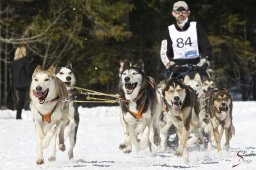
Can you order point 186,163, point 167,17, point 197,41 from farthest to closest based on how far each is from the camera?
1. point 167,17
2. point 197,41
3. point 186,163

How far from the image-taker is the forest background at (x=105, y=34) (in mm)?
21469

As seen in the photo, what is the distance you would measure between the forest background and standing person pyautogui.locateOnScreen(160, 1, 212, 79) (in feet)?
42.4

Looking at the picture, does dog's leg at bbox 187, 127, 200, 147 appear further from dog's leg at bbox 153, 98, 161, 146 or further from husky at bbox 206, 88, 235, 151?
dog's leg at bbox 153, 98, 161, 146

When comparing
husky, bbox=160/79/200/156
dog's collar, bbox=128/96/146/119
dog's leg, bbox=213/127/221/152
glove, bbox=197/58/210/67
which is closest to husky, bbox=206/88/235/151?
dog's leg, bbox=213/127/221/152

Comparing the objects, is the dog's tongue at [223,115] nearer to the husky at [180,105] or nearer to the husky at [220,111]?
the husky at [220,111]

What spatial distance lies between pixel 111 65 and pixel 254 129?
1196 cm

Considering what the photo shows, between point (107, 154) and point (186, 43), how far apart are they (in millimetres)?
1630

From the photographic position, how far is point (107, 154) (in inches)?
307

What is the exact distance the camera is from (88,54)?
74.0 feet

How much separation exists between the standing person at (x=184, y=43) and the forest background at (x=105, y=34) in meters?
12.9

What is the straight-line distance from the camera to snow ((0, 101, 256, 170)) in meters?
6.25

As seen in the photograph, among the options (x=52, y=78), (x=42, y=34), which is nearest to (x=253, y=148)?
(x=52, y=78)

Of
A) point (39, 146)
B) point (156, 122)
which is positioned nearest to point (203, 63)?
point (156, 122)

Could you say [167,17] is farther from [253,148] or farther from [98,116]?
[253,148]
